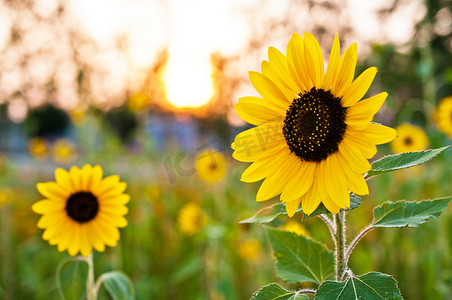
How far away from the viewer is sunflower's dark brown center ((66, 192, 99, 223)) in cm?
163

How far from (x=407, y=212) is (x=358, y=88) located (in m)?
0.26

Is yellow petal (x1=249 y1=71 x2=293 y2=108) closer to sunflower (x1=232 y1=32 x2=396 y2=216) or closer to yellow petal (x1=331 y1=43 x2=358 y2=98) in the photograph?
sunflower (x1=232 y1=32 x2=396 y2=216)

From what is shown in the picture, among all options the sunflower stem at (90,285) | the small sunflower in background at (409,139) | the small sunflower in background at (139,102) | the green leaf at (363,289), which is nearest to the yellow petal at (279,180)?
the green leaf at (363,289)

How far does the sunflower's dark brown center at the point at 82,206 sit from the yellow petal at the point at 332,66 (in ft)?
3.47

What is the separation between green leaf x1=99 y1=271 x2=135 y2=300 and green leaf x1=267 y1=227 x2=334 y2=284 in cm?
57

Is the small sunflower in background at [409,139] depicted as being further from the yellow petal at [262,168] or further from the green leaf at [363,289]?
the green leaf at [363,289]

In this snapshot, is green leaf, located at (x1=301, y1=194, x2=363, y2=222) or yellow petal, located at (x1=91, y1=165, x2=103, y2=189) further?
yellow petal, located at (x1=91, y1=165, x2=103, y2=189)

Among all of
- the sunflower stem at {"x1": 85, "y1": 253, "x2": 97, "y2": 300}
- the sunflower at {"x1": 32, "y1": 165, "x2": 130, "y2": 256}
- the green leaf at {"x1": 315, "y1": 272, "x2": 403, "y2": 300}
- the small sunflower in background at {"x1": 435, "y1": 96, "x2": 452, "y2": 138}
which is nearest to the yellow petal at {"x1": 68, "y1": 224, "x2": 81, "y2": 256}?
the sunflower at {"x1": 32, "y1": 165, "x2": 130, "y2": 256}

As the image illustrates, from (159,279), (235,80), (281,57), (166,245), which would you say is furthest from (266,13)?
(281,57)

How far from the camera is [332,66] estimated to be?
89 centimetres

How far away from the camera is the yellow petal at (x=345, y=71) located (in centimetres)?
81

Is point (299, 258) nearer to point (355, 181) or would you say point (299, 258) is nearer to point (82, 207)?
point (355, 181)

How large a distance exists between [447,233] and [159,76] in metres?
5.51

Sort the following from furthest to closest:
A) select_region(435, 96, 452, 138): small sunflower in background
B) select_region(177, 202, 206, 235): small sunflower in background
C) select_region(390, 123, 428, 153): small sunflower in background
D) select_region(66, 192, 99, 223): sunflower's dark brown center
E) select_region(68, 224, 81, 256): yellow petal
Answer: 1. select_region(390, 123, 428, 153): small sunflower in background
2. select_region(177, 202, 206, 235): small sunflower in background
3. select_region(435, 96, 452, 138): small sunflower in background
4. select_region(66, 192, 99, 223): sunflower's dark brown center
5. select_region(68, 224, 81, 256): yellow petal
